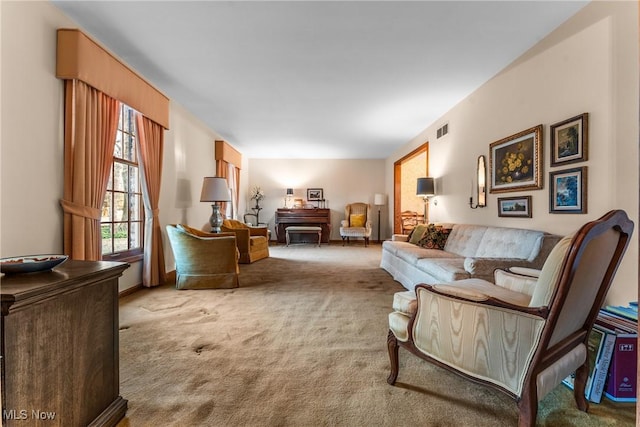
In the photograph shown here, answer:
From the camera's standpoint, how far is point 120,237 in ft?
10.5

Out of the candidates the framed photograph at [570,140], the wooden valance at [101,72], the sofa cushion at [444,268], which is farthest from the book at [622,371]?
the wooden valance at [101,72]

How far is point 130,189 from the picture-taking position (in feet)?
11.2

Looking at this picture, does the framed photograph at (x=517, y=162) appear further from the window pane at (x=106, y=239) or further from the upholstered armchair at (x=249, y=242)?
the window pane at (x=106, y=239)

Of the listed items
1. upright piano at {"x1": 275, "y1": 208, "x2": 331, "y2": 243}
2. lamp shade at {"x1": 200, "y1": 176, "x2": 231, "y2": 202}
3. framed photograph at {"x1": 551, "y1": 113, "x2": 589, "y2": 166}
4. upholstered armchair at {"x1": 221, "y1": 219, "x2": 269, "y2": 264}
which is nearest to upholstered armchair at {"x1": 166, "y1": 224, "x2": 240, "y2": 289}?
Result: lamp shade at {"x1": 200, "y1": 176, "x2": 231, "y2": 202}

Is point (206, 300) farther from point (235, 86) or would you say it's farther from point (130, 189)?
point (235, 86)

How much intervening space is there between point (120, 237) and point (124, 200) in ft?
1.43

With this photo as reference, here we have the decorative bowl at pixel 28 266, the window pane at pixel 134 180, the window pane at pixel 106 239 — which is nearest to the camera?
the decorative bowl at pixel 28 266

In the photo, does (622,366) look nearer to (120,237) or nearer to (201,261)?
(201,261)

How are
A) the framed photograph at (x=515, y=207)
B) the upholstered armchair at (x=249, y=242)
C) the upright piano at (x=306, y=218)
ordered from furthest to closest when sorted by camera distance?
the upright piano at (x=306, y=218)
the upholstered armchair at (x=249, y=242)
the framed photograph at (x=515, y=207)

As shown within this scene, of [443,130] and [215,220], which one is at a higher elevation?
[443,130]

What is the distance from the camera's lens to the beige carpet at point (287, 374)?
137 cm

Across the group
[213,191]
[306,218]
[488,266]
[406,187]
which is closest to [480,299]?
[488,266]

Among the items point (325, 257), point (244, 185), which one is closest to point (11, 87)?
point (325, 257)

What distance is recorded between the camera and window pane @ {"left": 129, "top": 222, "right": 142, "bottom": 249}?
11.2 feet
